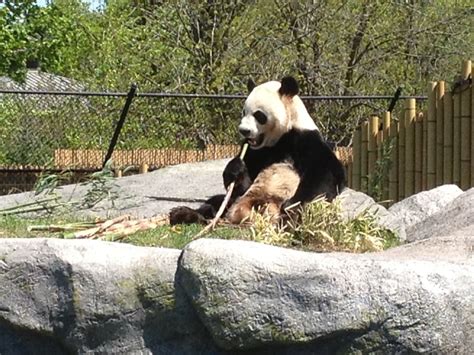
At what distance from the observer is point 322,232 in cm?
659

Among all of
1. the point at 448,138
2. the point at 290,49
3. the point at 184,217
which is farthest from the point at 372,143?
the point at 290,49

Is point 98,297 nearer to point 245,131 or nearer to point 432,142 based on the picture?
point 245,131

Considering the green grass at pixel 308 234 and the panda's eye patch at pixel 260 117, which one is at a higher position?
the panda's eye patch at pixel 260 117

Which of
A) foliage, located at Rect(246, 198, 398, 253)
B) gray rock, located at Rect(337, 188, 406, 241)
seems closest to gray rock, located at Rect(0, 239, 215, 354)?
foliage, located at Rect(246, 198, 398, 253)

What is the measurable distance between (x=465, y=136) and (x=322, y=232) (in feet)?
14.5

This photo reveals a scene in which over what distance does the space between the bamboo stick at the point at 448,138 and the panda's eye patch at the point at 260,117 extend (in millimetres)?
3831

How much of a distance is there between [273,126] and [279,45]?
34.5 feet

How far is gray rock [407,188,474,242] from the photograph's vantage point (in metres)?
6.68

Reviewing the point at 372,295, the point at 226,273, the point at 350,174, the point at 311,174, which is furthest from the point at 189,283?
the point at 350,174

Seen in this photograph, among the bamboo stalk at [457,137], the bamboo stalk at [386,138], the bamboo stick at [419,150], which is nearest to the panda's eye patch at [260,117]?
the bamboo stalk at [457,137]

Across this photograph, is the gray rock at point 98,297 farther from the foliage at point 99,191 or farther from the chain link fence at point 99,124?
the chain link fence at point 99,124

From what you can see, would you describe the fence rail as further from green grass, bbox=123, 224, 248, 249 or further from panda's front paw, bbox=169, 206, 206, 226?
green grass, bbox=123, 224, 248, 249

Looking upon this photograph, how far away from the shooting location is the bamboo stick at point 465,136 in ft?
34.7

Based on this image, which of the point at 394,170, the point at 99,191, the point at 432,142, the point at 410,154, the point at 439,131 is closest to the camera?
the point at 99,191
